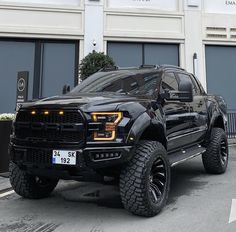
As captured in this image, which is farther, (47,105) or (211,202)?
(211,202)

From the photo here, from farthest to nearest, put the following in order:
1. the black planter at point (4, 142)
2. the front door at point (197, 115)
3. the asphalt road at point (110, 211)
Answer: the black planter at point (4, 142), the front door at point (197, 115), the asphalt road at point (110, 211)

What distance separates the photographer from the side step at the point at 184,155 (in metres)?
5.61

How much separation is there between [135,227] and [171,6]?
1450cm

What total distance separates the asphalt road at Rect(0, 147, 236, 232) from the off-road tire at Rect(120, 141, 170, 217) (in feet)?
0.54

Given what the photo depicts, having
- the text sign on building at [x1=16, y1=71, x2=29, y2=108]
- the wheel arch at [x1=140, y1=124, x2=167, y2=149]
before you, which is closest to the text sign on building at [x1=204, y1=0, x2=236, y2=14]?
the text sign on building at [x1=16, y1=71, x2=29, y2=108]

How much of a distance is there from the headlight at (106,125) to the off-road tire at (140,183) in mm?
444

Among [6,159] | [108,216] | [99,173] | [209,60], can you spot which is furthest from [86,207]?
[209,60]

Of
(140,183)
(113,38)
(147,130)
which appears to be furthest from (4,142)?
(113,38)

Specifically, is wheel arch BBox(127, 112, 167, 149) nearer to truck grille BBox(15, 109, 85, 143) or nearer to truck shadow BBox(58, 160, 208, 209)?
truck grille BBox(15, 109, 85, 143)

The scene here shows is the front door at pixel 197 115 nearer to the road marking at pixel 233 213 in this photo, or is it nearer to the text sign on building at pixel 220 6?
the road marking at pixel 233 213

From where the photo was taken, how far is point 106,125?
444 cm

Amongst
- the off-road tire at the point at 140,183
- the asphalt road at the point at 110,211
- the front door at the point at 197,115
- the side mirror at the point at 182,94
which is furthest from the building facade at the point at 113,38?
the off-road tire at the point at 140,183

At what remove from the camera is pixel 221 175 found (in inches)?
296

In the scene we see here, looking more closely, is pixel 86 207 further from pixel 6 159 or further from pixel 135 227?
pixel 6 159
